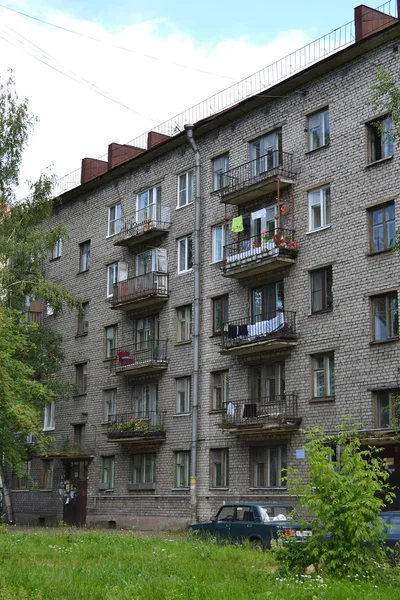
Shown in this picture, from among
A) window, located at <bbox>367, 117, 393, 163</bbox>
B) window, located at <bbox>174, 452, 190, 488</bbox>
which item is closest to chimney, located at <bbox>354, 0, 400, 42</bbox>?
window, located at <bbox>367, 117, 393, 163</bbox>

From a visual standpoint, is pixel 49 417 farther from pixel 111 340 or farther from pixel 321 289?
pixel 321 289

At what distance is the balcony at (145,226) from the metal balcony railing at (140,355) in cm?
423

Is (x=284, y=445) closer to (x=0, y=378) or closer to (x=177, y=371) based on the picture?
(x=177, y=371)

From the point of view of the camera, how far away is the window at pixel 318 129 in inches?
1136

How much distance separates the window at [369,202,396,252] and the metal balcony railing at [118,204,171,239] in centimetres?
1069

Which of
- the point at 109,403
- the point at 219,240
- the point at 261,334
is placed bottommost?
the point at 109,403

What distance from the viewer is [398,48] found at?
2655 centimetres

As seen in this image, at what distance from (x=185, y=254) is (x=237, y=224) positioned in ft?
13.1

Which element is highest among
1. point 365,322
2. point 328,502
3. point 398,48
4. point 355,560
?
point 398,48

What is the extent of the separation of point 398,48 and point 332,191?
4.76 meters

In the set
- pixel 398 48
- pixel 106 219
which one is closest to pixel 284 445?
pixel 398 48

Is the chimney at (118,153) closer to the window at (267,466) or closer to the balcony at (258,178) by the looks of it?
the balcony at (258,178)

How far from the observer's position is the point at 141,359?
35.3 m

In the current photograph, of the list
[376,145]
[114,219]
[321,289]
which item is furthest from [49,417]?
[376,145]
